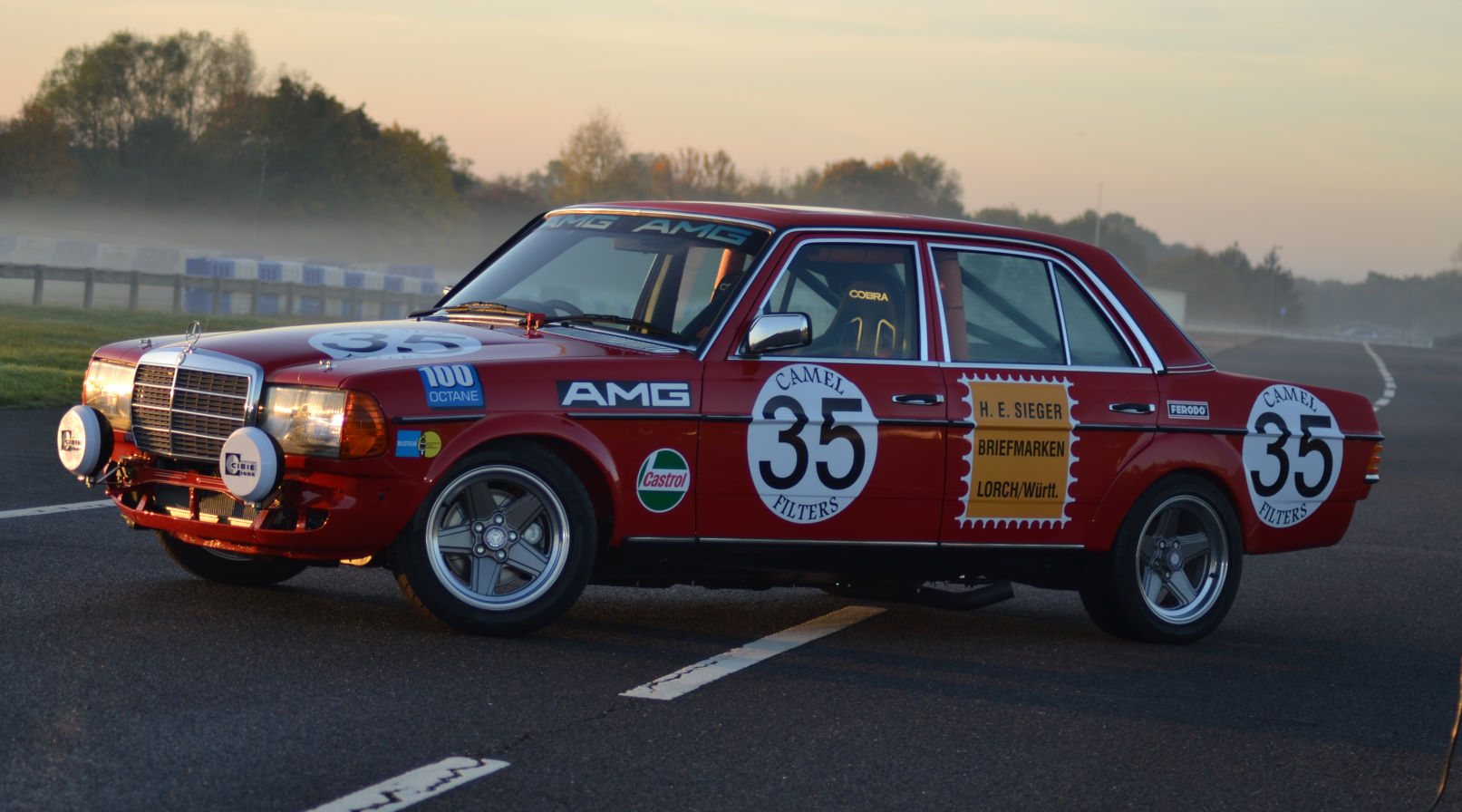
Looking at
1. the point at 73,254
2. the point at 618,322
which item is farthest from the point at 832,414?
the point at 73,254

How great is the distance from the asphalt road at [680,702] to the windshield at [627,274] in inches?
48.1

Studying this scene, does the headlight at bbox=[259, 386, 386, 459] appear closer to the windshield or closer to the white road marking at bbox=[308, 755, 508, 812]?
the windshield

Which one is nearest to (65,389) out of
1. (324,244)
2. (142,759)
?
(142,759)

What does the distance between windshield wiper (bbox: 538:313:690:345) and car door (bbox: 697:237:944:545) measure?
11.3 inches

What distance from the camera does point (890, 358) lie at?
668 centimetres

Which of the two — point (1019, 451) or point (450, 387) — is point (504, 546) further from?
point (1019, 451)

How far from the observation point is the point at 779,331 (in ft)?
20.5

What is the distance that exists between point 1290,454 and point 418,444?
13.0 feet

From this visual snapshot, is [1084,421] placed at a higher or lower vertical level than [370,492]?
higher

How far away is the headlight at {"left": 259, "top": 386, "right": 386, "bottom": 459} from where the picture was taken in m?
5.70

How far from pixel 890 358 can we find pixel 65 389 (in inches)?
462

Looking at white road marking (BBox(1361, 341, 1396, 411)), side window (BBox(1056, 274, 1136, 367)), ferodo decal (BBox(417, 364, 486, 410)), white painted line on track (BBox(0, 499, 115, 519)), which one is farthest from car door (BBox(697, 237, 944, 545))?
white road marking (BBox(1361, 341, 1396, 411))

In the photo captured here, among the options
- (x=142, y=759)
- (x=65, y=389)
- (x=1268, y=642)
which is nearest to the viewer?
(x=142, y=759)

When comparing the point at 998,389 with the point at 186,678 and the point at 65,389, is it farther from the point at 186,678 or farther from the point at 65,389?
the point at 65,389
